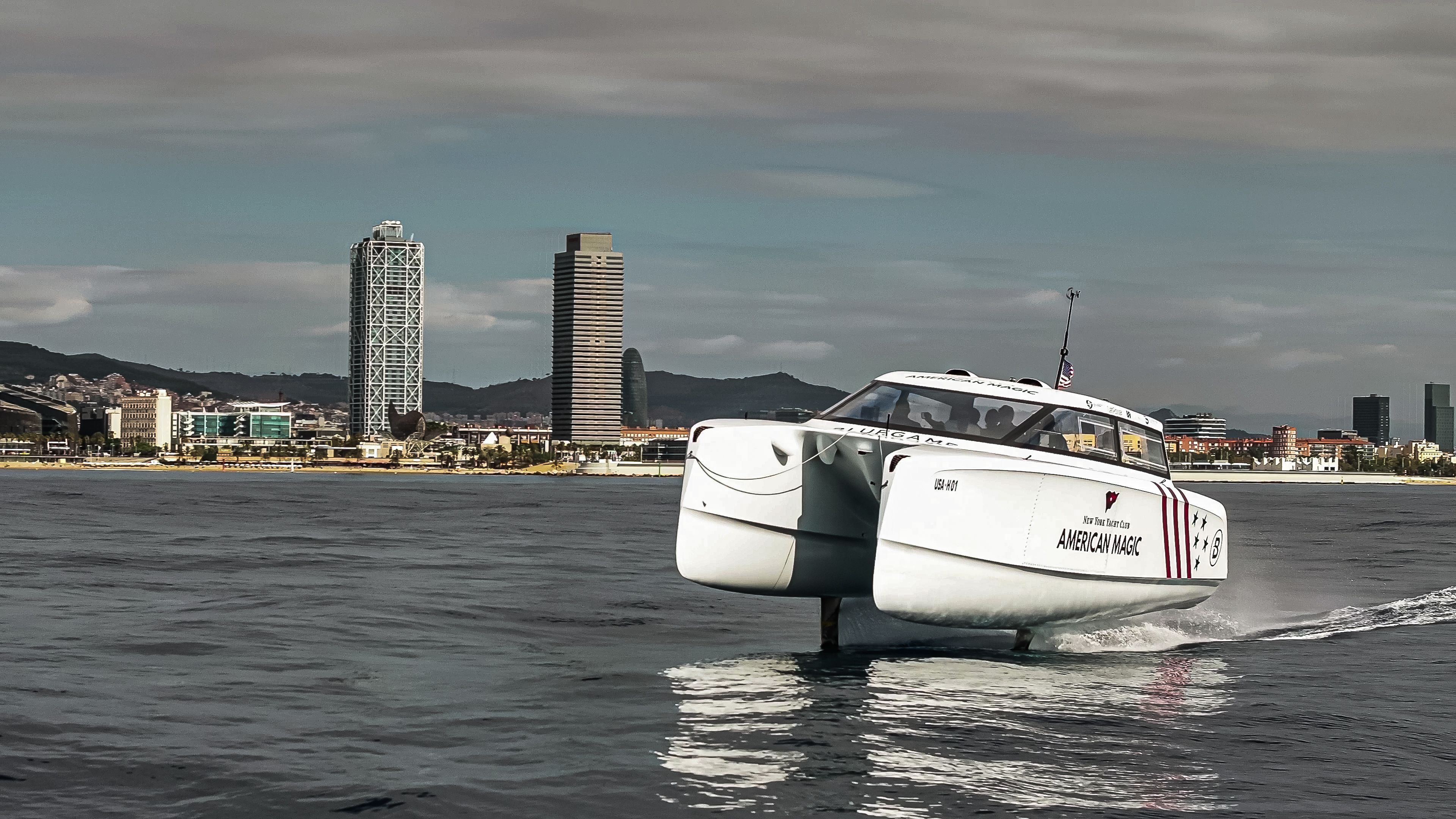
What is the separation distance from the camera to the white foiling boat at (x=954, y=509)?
13.4 meters

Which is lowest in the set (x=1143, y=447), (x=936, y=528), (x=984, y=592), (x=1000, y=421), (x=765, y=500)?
(x=984, y=592)

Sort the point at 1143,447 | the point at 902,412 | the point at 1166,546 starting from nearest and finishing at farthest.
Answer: the point at 902,412 → the point at 1166,546 → the point at 1143,447

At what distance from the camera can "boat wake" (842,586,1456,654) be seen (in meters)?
16.8

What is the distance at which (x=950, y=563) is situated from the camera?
43.9 feet

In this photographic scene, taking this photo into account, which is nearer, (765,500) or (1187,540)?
(765,500)

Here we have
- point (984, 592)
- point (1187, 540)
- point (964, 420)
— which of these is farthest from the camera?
point (1187, 540)

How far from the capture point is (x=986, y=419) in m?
15.5

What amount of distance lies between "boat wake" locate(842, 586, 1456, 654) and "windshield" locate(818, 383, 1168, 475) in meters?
1.97

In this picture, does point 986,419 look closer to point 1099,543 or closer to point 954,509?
point 1099,543

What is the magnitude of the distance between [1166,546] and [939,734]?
5594mm

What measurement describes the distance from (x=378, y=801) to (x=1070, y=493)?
26.2 ft

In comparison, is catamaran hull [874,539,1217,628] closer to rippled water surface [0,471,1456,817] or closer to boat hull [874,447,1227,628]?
boat hull [874,447,1227,628]

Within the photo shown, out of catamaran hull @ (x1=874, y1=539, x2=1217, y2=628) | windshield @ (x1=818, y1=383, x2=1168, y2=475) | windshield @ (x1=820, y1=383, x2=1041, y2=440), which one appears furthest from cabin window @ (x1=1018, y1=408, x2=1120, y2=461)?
catamaran hull @ (x1=874, y1=539, x2=1217, y2=628)

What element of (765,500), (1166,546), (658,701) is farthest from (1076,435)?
(658,701)
